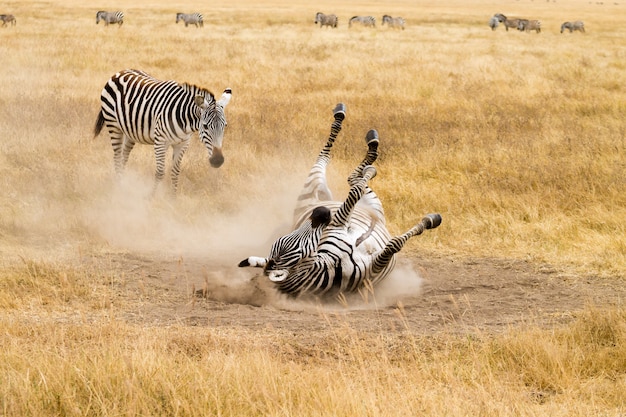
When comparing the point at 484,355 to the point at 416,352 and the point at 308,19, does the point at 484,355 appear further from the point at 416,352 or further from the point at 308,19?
the point at 308,19

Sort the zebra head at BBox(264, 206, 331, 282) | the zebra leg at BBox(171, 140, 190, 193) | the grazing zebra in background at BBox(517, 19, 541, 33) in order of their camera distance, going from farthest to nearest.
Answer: the grazing zebra in background at BBox(517, 19, 541, 33) → the zebra leg at BBox(171, 140, 190, 193) → the zebra head at BBox(264, 206, 331, 282)

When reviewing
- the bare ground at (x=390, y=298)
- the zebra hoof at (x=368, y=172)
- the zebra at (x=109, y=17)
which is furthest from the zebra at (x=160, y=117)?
the zebra at (x=109, y=17)

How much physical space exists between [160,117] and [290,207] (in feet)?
6.60

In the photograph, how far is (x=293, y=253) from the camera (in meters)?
6.64

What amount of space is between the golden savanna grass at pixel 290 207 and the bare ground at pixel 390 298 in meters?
0.25

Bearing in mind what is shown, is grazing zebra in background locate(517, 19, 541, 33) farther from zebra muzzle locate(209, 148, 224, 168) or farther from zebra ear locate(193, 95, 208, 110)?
zebra muzzle locate(209, 148, 224, 168)

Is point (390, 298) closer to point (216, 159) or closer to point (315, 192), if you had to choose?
point (315, 192)

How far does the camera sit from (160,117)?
1023 centimetres

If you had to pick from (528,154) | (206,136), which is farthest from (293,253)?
(528,154)

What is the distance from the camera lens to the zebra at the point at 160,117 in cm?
966

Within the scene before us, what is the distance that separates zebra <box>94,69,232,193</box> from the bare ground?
7.32ft

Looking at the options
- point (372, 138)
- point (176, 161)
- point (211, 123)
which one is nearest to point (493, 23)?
point (176, 161)

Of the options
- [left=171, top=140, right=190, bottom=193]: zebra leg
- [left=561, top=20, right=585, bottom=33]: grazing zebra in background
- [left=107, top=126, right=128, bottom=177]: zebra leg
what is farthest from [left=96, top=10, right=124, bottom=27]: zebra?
[left=171, top=140, right=190, bottom=193]: zebra leg

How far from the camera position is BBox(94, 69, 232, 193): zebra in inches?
380
